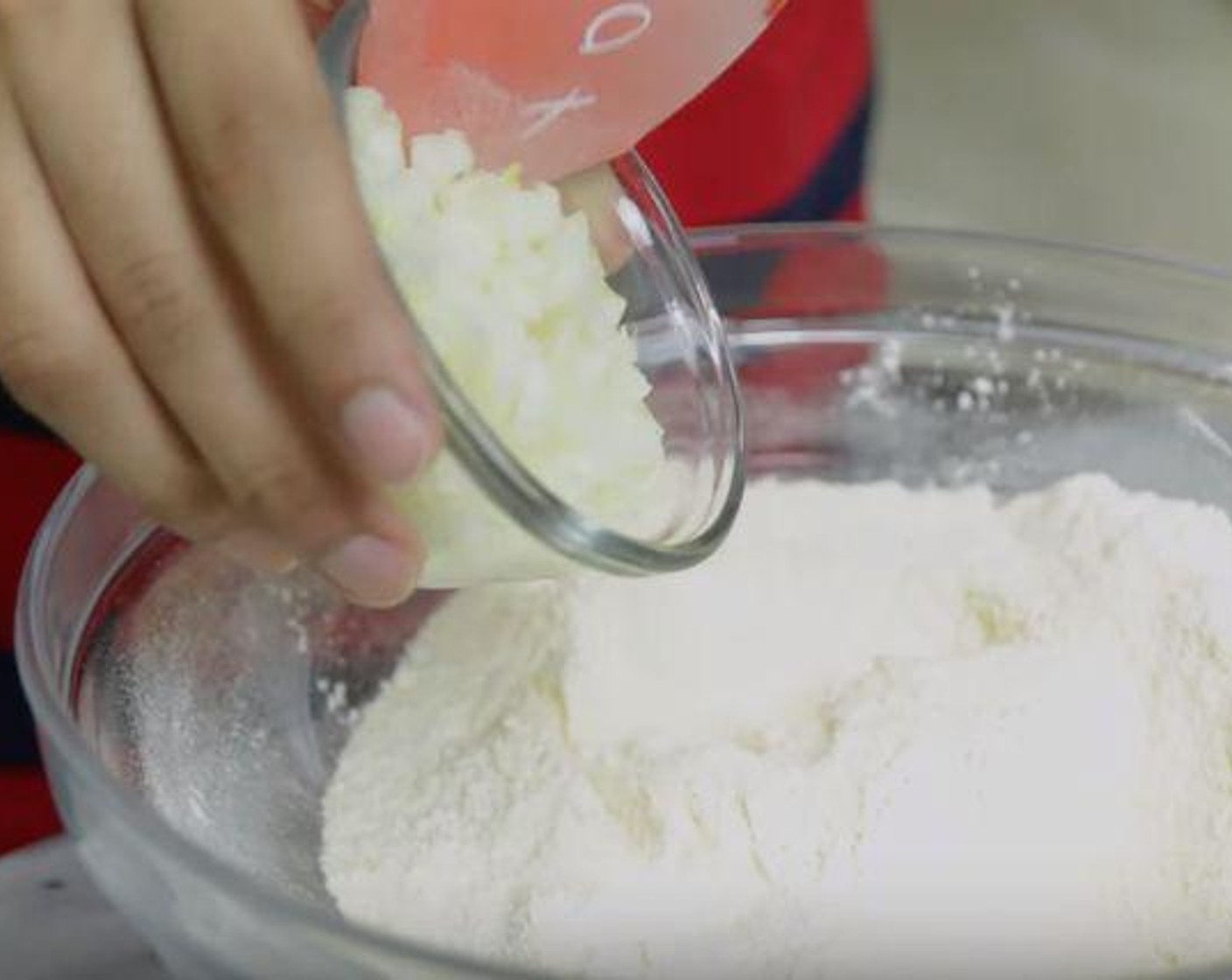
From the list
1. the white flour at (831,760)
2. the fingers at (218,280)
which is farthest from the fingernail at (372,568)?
the white flour at (831,760)

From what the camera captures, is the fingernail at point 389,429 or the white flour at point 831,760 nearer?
the fingernail at point 389,429

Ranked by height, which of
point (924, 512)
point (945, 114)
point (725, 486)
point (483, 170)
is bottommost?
point (945, 114)

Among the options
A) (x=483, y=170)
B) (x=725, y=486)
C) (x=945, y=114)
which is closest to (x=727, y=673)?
(x=725, y=486)

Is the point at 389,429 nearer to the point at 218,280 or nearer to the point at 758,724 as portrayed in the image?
the point at 218,280

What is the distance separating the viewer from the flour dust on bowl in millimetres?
516

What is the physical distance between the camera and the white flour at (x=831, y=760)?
1.72ft

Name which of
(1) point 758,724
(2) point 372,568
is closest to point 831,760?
(1) point 758,724

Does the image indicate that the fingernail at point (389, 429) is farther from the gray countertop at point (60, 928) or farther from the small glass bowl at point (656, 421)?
the gray countertop at point (60, 928)

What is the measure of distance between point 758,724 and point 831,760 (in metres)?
0.04

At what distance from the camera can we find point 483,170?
0.53 metres

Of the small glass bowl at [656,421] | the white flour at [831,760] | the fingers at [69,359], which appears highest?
the fingers at [69,359]

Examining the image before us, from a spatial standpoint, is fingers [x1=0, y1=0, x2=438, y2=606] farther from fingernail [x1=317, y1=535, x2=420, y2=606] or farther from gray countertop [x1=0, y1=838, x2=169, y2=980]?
gray countertop [x1=0, y1=838, x2=169, y2=980]

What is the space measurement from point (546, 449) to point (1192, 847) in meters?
0.22

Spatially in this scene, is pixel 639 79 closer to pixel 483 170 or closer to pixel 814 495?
pixel 483 170
